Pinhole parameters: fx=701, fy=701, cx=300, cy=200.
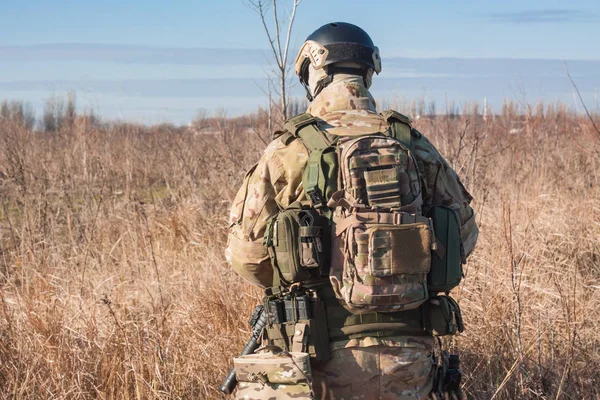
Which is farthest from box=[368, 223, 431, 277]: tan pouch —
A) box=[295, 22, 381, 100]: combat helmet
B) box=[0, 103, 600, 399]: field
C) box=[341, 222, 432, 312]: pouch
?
box=[0, 103, 600, 399]: field

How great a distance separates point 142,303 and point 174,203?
3.14m

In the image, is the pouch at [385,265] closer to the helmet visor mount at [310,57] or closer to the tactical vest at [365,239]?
the tactical vest at [365,239]

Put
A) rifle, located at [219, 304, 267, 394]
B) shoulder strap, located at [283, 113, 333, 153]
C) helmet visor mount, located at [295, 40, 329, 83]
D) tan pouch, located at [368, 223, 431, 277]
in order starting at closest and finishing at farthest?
tan pouch, located at [368, 223, 431, 277], shoulder strap, located at [283, 113, 333, 153], rifle, located at [219, 304, 267, 394], helmet visor mount, located at [295, 40, 329, 83]

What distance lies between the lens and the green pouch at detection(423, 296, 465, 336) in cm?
231

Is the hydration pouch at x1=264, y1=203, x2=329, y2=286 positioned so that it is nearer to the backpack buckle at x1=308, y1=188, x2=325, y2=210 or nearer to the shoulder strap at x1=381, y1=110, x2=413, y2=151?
the backpack buckle at x1=308, y1=188, x2=325, y2=210

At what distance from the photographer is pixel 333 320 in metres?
2.30

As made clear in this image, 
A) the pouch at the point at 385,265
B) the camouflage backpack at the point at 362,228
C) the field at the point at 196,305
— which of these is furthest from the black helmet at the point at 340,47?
the field at the point at 196,305

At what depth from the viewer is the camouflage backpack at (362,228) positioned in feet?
7.14

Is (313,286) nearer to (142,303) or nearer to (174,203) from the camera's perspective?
(142,303)

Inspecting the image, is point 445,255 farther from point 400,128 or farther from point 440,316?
point 400,128

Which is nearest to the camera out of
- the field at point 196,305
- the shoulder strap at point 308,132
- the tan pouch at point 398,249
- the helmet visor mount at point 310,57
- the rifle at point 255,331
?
the tan pouch at point 398,249

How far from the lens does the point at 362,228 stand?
7.13 ft

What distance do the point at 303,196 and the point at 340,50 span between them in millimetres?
588

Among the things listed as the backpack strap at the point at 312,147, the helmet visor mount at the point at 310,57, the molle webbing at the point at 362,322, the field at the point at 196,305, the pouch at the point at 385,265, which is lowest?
the field at the point at 196,305
